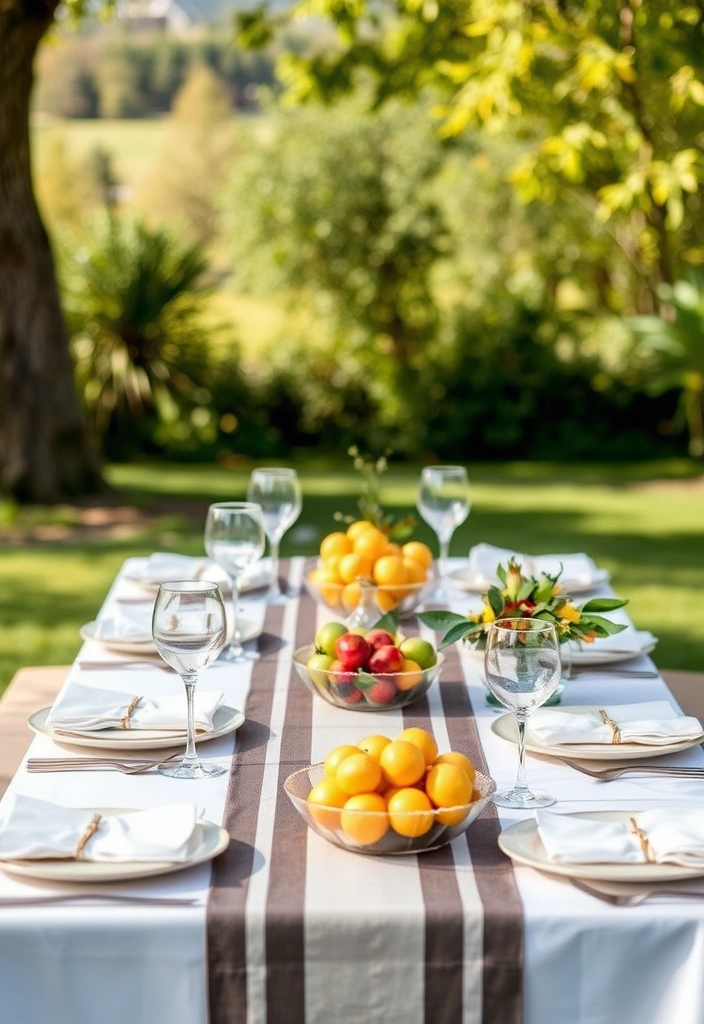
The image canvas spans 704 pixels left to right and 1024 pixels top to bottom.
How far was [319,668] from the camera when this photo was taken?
2268 mm

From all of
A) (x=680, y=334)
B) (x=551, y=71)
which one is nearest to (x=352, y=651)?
(x=551, y=71)

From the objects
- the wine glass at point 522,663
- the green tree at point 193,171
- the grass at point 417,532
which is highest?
the green tree at point 193,171

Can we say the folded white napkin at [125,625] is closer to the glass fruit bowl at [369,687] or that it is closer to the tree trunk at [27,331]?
the glass fruit bowl at [369,687]

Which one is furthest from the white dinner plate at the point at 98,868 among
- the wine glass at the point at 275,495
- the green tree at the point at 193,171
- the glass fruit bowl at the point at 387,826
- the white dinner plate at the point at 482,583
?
the green tree at the point at 193,171

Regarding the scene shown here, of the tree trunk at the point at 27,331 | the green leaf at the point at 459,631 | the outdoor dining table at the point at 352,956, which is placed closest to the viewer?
the outdoor dining table at the point at 352,956

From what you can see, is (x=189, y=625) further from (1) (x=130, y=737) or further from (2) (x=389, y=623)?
(2) (x=389, y=623)

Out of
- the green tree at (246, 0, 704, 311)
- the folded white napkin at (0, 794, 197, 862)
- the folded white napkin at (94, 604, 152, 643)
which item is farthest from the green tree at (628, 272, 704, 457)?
the folded white napkin at (0, 794, 197, 862)

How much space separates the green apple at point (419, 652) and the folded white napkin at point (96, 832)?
2.19 ft

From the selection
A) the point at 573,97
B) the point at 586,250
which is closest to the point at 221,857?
the point at 573,97

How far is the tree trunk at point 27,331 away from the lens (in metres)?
7.76

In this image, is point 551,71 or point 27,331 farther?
point 27,331

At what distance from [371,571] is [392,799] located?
1258 millimetres

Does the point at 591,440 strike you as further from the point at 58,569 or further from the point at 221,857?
the point at 221,857

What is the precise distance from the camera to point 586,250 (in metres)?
15.4
